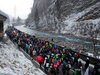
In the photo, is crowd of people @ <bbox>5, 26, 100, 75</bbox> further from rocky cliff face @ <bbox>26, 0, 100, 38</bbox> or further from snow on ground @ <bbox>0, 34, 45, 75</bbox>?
rocky cliff face @ <bbox>26, 0, 100, 38</bbox>

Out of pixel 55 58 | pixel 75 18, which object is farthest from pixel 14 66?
pixel 75 18

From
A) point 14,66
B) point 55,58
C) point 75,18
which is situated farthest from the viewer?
point 75,18

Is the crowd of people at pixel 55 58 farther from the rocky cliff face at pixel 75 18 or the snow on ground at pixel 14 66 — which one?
the rocky cliff face at pixel 75 18

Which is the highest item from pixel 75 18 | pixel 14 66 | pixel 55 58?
pixel 75 18

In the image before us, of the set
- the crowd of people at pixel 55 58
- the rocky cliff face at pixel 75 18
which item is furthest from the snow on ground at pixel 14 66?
the rocky cliff face at pixel 75 18

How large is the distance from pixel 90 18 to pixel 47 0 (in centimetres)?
5019

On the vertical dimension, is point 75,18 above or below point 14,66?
above

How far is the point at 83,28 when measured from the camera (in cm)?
3184

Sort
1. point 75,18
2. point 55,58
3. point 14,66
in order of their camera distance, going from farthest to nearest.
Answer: point 75,18
point 55,58
point 14,66

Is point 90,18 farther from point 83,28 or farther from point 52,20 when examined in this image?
point 52,20

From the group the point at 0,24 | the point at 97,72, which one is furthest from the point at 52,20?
the point at 97,72

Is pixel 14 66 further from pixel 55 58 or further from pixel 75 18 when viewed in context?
pixel 75 18

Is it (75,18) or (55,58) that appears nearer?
(55,58)

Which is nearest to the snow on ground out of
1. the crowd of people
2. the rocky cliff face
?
the crowd of people
